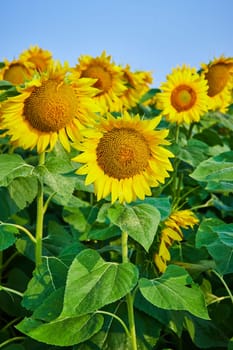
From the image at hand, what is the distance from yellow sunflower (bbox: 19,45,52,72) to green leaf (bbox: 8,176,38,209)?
2048mm

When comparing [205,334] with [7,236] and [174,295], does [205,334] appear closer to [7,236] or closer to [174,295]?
[174,295]

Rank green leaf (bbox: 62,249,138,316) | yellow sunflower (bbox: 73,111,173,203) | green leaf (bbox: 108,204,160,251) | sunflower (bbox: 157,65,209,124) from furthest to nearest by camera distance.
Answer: sunflower (bbox: 157,65,209,124) → yellow sunflower (bbox: 73,111,173,203) → green leaf (bbox: 108,204,160,251) → green leaf (bbox: 62,249,138,316)

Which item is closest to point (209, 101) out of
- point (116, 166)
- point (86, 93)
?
point (86, 93)

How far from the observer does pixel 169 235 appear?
209 cm

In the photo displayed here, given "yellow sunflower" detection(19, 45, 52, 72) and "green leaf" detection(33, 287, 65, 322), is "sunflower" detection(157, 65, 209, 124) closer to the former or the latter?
"yellow sunflower" detection(19, 45, 52, 72)

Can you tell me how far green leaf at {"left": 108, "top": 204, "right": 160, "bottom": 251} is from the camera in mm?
1643

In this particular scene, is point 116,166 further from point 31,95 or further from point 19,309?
point 19,309

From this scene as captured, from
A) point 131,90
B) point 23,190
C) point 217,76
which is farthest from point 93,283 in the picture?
point 131,90

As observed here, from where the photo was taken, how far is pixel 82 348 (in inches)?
72.1

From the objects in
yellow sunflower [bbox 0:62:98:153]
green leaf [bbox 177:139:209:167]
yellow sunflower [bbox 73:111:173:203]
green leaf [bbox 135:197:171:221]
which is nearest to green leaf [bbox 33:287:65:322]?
yellow sunflower [bbox 73:111:173:203]

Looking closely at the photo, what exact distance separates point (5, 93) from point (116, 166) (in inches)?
20.2

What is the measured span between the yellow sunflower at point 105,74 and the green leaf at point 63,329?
1877 mm

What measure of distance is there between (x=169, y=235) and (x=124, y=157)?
0.46m

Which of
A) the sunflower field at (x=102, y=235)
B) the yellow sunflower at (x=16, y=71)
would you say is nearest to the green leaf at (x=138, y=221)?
the sunflower field at (x=102, y=235)
